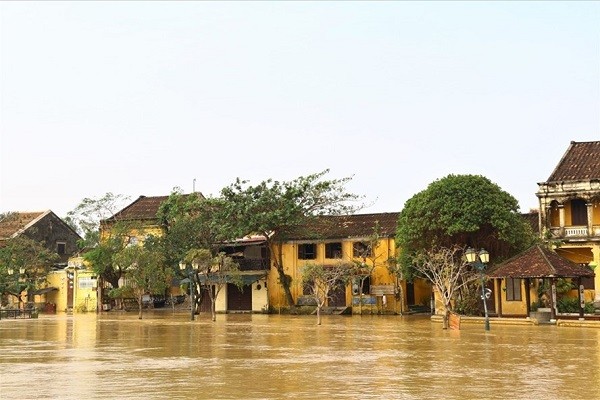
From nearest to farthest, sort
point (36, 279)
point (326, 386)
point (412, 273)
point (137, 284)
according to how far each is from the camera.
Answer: point (326, 386) < point (412, 273) < point (137, 284) < point (36, 279)

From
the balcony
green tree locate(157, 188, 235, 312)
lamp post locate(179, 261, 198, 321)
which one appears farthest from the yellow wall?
the balcony

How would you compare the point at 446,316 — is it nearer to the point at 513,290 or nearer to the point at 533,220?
the point at 513,290

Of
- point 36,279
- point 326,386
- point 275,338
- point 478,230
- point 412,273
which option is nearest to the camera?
point 326,386

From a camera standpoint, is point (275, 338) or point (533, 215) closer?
point (275, 338)

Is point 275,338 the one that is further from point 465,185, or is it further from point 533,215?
point 533,215

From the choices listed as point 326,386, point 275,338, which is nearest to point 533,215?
point 275,338

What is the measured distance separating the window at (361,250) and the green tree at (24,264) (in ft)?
77.1

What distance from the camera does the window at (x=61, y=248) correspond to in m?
75.1

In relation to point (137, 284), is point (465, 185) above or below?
above

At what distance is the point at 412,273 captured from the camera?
48125 millimetres

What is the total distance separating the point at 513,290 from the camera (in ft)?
150

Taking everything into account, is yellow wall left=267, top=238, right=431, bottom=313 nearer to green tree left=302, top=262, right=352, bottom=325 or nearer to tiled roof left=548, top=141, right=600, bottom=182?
green tree left=302, top=262, right=352, bottom=325

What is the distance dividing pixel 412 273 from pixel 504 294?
532cm

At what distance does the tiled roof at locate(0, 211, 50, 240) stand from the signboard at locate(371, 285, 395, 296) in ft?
106
